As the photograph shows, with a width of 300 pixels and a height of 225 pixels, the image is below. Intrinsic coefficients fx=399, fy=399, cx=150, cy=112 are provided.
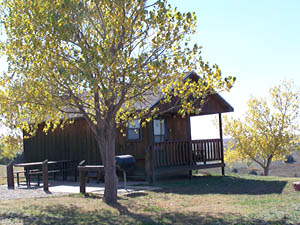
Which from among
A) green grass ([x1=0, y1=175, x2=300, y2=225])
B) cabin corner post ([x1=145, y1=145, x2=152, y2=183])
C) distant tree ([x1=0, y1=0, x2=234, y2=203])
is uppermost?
distant tree ([x1=0, y1=0, x2=234, y2=203])

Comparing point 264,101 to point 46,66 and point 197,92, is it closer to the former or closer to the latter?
point 197,92

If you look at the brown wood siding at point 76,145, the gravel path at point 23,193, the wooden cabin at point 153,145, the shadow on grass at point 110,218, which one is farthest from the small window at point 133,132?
the shadow on grass at point 110,218

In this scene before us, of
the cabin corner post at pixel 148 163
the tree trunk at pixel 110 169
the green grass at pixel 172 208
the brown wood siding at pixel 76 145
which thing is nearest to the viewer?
the green grass at pixel 172 208

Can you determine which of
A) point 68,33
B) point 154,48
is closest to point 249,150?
point 154,48

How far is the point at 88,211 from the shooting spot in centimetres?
934

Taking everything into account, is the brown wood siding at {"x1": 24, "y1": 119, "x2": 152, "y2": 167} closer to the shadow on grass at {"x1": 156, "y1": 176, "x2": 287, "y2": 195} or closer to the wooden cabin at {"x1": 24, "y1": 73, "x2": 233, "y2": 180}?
the wooden cabin at {"x1": 24, "y1": 73, "x2": 233, "y2": 180}

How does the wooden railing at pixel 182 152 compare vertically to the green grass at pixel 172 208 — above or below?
above

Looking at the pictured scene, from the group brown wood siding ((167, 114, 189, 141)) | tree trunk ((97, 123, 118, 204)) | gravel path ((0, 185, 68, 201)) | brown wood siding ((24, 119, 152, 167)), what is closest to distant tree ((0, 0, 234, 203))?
tree trunk ((97, 123, 118, 204))

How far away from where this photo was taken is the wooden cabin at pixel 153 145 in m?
15.9

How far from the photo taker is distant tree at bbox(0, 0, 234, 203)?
8.98 meters

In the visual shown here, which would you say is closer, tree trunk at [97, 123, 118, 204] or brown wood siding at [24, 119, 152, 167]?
tree trunk at [97, 123, 118, 204]

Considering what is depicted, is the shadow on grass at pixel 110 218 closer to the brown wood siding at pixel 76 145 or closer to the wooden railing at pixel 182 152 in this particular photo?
the wooden railing at pixel 182 152

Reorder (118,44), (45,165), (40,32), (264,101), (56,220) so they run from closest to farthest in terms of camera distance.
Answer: (56,220)
(40,32)
(118,44)
(45,165)
(264,101)

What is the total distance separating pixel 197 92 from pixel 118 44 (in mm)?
2286
